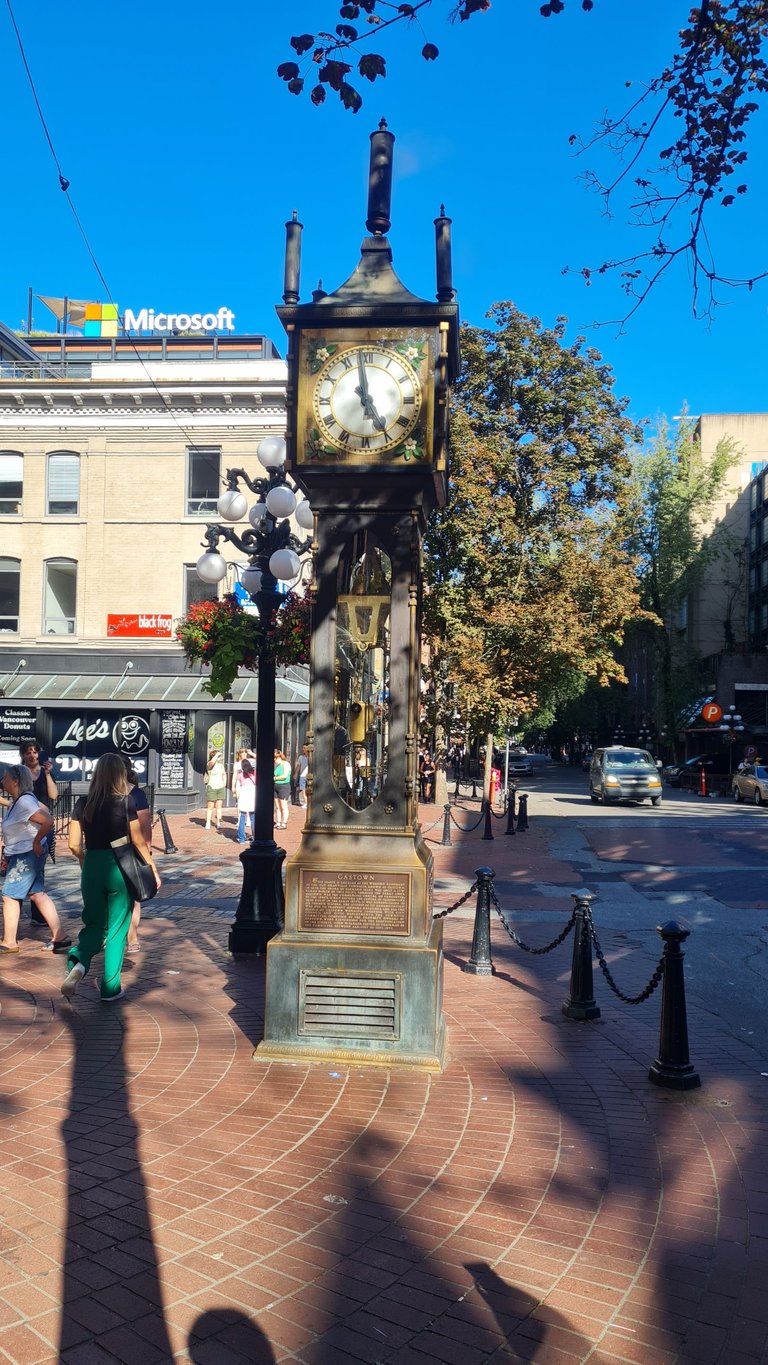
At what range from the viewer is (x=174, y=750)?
25.8 metres

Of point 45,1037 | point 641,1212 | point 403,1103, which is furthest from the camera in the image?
point 45,1037

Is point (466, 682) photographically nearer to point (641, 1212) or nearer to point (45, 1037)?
point (45, 1037)

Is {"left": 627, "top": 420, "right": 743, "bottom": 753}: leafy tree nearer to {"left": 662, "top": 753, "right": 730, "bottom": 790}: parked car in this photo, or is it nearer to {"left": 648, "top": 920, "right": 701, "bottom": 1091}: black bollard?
{"left": 662, "top": 753, "right": 730, "bottom": 790}: parked car

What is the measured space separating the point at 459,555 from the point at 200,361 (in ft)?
38.9

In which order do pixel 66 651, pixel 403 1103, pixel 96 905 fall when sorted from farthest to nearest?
1. pixel 66 651
2. pixel 96 905
3. pixel 403 1103

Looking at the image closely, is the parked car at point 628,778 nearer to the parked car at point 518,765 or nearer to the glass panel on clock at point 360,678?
the parked car at point 518,765

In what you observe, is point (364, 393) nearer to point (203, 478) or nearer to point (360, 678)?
point (360, 678)

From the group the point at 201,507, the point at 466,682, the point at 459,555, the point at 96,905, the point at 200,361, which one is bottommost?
the point at 96,905

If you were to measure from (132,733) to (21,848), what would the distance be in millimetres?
18109

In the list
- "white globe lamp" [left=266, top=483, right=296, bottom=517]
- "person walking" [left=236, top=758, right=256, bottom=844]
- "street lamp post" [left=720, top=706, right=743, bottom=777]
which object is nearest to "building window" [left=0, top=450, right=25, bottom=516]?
"person walking" [left=236, top=758, right=256, bottom=844]

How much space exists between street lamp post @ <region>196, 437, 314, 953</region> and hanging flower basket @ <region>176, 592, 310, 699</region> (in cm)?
9

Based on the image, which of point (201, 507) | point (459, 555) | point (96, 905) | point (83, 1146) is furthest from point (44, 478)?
point (83, 1146)

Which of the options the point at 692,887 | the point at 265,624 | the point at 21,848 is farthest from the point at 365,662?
the point at 692,887

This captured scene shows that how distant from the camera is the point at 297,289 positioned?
6.32 m
